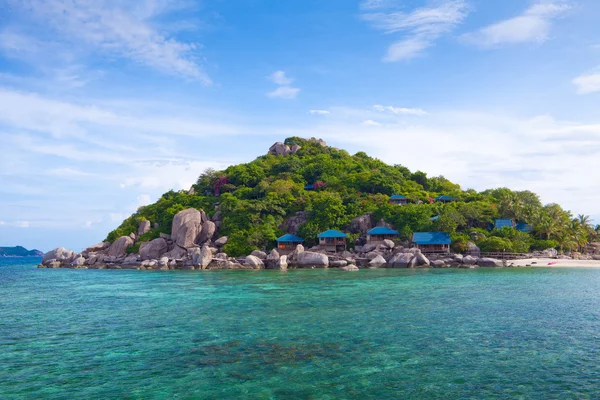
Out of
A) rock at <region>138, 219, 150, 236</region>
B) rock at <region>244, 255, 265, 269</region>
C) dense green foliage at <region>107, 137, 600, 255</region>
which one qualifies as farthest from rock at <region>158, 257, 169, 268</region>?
rock at <region>138, 219, 150, 236</region>

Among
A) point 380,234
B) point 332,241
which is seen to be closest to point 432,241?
point 380,234

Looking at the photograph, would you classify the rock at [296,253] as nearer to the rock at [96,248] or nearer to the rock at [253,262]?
the rock at [253,262]

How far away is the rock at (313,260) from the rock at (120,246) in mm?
27655

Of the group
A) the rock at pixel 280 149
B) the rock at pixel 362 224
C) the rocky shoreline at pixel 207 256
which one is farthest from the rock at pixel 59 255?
the rock at pixel 280 149

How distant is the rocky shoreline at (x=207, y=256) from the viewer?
156 feet

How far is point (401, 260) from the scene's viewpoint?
4731 centimetres

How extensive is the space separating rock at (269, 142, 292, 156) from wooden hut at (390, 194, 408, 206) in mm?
32765

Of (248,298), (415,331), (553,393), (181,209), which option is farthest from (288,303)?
(181,209)

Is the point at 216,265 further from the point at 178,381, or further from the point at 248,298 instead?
the point at 178,381

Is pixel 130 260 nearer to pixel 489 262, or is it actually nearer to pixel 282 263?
pixel 282 263

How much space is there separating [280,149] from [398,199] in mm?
36090

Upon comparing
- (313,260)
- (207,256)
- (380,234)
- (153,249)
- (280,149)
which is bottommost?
(313,260)

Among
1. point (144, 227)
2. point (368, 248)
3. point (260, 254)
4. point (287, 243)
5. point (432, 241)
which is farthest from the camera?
point (144, 227)

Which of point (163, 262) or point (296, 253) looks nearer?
point (296, 253)
